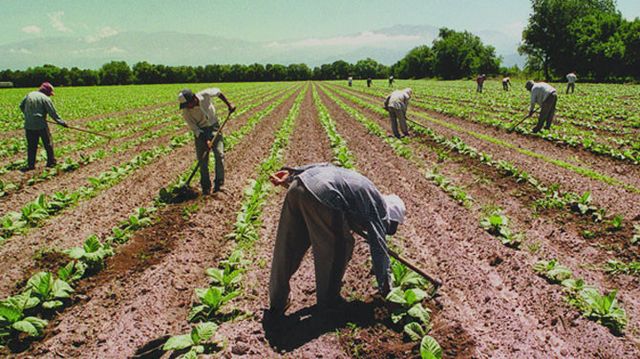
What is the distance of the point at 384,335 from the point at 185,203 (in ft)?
17.2

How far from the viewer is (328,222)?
11.9 ft

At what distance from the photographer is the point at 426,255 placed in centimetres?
556

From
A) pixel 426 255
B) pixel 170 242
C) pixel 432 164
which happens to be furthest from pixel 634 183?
pixel 170 242

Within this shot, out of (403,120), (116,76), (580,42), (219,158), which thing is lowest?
(219,158)

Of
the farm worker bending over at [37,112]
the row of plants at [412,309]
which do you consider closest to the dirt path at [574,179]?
the row of plants at [412,309]

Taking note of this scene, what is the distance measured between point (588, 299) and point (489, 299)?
1.01m

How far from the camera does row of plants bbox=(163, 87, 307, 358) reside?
3713mm

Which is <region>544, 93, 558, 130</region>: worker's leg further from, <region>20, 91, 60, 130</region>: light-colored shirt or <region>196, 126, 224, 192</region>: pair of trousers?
<region>20, 91, 60, 130</region>: light-colored shirt

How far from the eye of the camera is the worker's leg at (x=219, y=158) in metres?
7.85

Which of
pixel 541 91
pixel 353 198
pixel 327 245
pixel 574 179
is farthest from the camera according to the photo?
pixel 541 91

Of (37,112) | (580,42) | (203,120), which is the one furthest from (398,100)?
(580,42)

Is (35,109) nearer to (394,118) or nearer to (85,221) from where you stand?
(85,221)

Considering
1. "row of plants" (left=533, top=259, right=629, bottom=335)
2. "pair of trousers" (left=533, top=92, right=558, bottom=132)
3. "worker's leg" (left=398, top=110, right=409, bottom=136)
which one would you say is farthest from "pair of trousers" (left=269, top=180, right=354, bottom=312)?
"pair of trousers" (left=533, top=92, right=558, bottom=132)

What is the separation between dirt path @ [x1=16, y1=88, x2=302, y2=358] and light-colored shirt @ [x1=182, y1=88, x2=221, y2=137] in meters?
1.85
